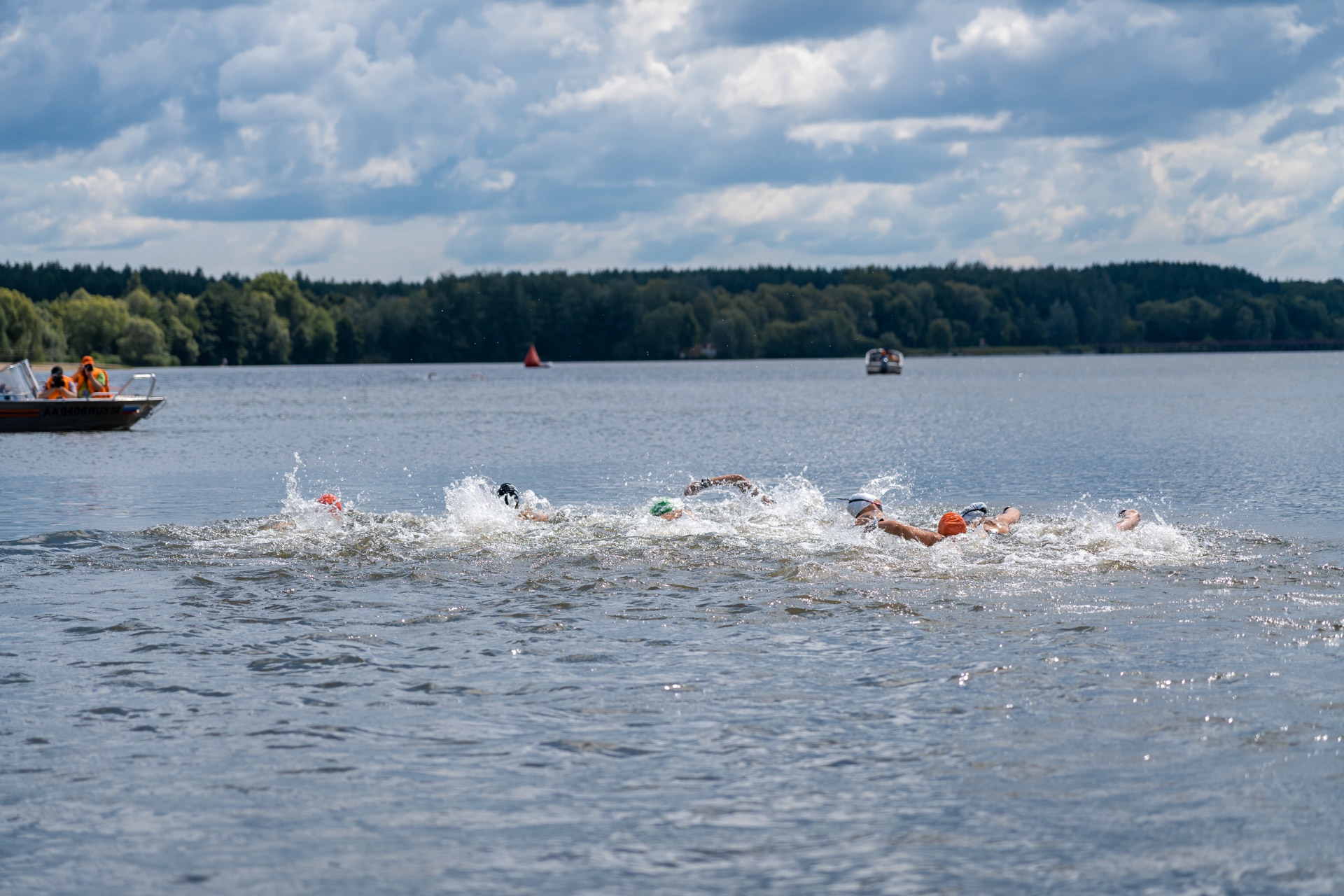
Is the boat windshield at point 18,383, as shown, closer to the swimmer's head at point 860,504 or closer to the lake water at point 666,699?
the lake water at point 666,699

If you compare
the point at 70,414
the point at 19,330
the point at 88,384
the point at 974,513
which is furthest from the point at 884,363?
the point at 974,513

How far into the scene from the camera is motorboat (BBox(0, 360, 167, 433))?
44.5 metres

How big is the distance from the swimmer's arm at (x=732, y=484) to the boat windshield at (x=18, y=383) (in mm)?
32099

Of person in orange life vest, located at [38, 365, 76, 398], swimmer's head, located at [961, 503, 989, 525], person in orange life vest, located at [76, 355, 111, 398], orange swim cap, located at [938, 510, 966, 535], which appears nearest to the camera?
orange swim cap, located at [938, 510, 966, 535]

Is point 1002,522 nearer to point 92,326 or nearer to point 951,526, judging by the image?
point 951,526

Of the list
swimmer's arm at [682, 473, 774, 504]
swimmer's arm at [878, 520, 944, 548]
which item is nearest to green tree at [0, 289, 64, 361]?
swimmer's arm at [682, 473, 774, 504]

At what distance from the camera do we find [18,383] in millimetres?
45375

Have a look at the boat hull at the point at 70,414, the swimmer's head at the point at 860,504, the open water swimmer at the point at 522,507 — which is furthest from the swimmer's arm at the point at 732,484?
the boat hull at the point at 70,414

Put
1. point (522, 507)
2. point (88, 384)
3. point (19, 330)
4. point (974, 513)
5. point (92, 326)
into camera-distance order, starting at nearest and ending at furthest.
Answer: point (974, 513) → point (522, 507) → point (88, 384) → point (19, 330) → point (92, 326)

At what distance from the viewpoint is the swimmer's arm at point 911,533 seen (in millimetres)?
18000

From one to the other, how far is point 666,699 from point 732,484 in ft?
38.2

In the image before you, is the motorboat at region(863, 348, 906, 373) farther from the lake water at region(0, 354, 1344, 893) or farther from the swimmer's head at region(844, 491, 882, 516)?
the swimmer's head at region(844, 491, 882, 516)

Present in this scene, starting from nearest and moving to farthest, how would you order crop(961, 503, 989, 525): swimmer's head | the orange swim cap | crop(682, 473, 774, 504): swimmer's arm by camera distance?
the orange swim cap < crop(961, 503, 989, 525): swimmer's head < crop(682, 473, 774, 504): swimmer's arm

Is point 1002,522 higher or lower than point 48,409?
lower
